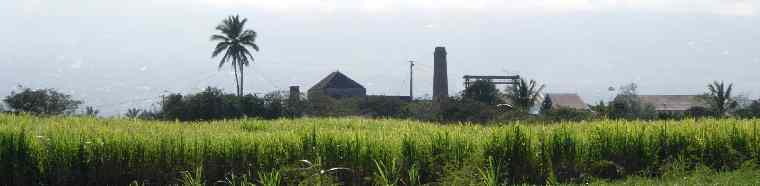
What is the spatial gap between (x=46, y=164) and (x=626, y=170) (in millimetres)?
8108

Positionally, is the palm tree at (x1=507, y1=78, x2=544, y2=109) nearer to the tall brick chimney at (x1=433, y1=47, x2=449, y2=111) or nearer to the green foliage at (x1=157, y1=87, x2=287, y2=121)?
the green foliage at (x1=157, y1=87, x2=287, y2=121)

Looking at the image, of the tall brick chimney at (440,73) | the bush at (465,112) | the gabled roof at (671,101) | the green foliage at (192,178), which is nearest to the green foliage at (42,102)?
the bush at (465,112)

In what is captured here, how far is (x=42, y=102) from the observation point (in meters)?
56.5

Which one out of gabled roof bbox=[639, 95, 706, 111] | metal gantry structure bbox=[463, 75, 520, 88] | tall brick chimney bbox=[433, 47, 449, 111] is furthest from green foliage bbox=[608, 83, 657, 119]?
tall brick chimney bbox=[433, 47, 449, 111]

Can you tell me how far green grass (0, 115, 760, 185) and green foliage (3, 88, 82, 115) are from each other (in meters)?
41.0

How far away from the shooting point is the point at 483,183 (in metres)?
11.8

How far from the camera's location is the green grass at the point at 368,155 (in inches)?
473

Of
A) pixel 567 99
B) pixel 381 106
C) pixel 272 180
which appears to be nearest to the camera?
pixel 272 180

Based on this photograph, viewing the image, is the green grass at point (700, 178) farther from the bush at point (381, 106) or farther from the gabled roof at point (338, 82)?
the gabled roof at point (338, 82)

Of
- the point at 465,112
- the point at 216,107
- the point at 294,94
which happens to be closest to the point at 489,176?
the point at 465,112

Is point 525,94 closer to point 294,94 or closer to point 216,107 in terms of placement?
point 294,94

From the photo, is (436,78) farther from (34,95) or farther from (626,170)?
(626,170)

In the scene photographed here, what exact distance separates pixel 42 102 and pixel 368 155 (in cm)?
4799

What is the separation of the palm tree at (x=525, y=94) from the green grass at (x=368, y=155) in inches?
1701
